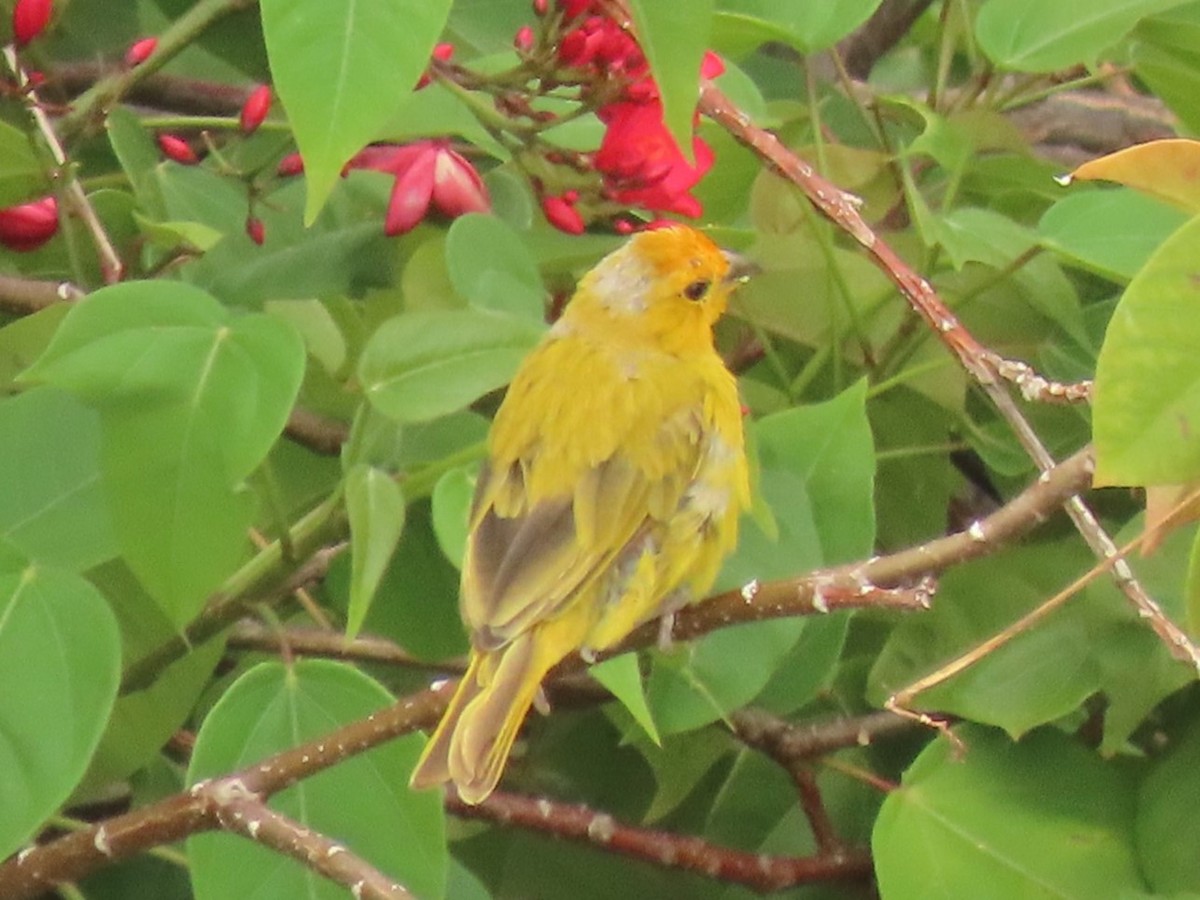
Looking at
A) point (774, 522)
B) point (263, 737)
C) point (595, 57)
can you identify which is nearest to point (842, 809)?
point (774, 522)

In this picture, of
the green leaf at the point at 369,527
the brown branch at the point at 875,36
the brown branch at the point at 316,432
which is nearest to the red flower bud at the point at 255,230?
the brown branch at the point at 316,432

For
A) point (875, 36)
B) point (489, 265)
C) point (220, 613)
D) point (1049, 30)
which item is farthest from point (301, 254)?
point (875, 36)

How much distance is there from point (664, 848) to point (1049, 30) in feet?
2.15

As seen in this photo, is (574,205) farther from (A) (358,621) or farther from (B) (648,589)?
(A) (358,621)

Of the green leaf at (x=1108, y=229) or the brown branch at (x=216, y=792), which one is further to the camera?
the green leaf at (x=1108, y=229)

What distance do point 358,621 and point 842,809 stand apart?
55cm

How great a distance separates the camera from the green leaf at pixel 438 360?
0.95 meters

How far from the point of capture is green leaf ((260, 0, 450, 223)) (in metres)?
0.78

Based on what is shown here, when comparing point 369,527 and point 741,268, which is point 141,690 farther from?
point 741,268

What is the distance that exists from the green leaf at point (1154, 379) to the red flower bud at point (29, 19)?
690 mm

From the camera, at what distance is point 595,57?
1109 mm

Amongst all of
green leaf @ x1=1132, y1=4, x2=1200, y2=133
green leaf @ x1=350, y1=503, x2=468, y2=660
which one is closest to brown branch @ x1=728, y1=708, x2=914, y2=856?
green leaf @ x1=350, y1=503, x2=468, y2=660

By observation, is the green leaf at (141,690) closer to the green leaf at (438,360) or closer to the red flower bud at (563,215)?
the green leaf at (438,360)

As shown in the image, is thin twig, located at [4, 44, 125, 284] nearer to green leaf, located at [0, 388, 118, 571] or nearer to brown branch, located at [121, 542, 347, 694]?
green leaf, located at [0, 388, 118, 571]
